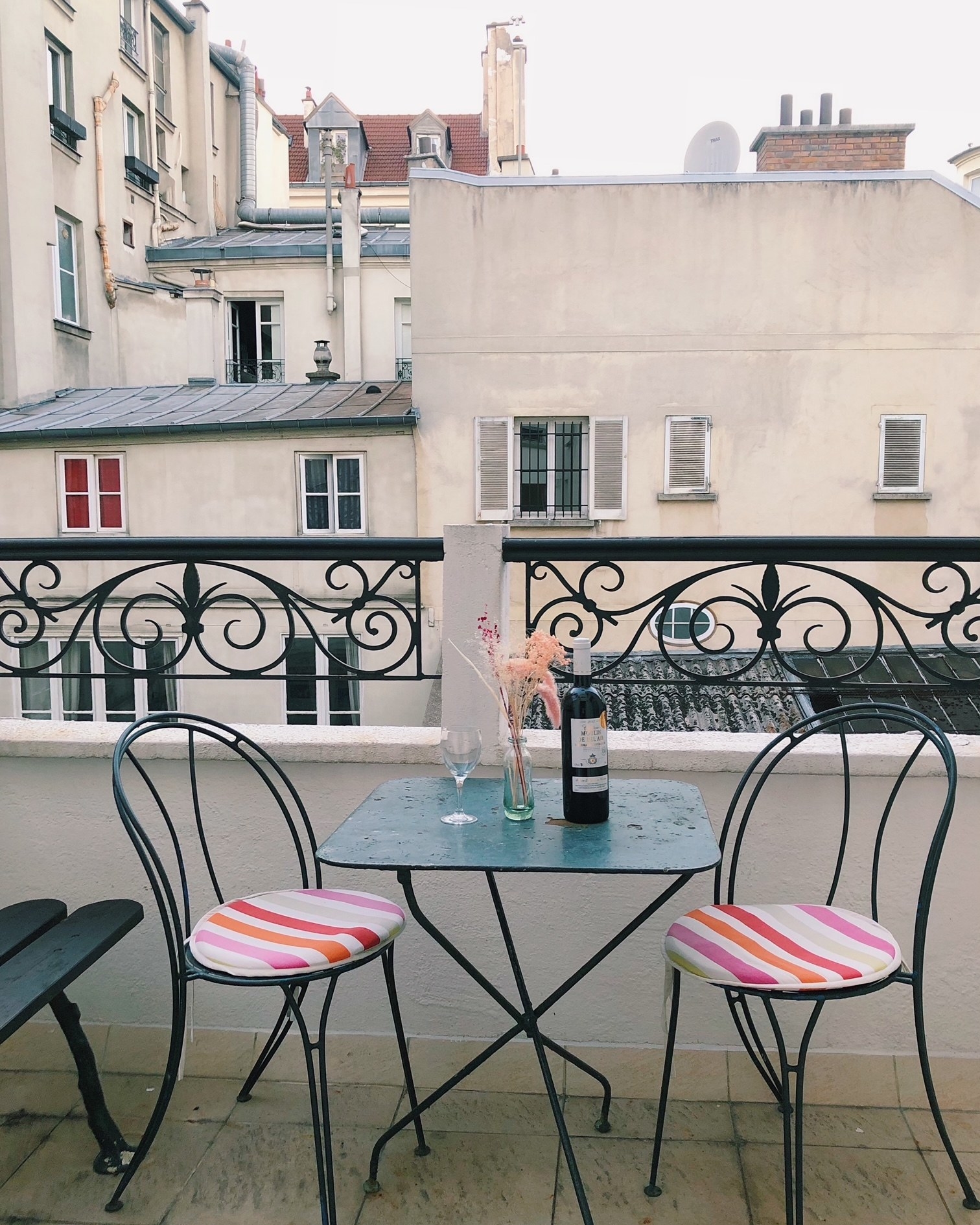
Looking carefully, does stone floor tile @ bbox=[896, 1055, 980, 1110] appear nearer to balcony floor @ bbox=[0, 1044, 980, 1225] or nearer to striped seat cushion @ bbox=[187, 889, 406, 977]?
balcony floor @ bbox=[0, 1044, 980, 1225]

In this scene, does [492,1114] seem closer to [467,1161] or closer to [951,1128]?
[467,1161]

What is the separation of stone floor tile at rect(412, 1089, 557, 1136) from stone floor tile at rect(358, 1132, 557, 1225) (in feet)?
0.07

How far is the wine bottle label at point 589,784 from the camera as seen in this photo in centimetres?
216

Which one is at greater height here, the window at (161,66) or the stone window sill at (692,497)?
the window at (161,66)

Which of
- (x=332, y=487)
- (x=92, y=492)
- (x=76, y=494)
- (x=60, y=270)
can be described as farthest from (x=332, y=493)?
(x=60, y=270)

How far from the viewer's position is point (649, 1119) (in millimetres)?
2477

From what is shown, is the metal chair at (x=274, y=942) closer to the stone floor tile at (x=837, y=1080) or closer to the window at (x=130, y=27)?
the stone floor tile at (x=837, y=1080)

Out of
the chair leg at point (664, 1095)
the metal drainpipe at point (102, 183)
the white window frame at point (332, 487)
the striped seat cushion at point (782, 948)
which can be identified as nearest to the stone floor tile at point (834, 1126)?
the chair leg at point (664, 1095)

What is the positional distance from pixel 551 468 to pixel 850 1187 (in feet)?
41.8

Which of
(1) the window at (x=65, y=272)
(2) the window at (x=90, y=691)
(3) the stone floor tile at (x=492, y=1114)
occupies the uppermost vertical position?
(1) the window at (x=65, y=272)

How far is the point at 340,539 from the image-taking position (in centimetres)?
261

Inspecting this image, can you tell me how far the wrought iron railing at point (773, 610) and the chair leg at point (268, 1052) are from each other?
1127mm

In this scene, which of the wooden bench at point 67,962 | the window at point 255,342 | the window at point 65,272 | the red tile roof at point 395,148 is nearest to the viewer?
the wooden bench at point 67,962

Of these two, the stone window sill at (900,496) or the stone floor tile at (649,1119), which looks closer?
the stone floor tile at (649,1119)
